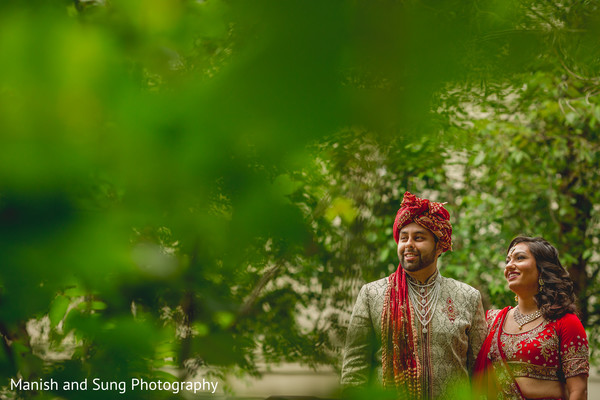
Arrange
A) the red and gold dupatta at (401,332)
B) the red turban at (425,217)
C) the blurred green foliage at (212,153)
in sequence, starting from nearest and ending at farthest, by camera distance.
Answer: the blurred green foliage at (212,153)
the red and gold dupatta at (401,332)
the red turban at (425,217)

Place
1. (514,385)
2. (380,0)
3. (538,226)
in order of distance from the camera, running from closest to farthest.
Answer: (380,0), (514,385), (538,226)

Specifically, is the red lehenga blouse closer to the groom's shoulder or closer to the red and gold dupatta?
the groom's shoulder

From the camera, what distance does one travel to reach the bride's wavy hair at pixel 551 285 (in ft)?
5.65

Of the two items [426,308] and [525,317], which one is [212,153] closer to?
[426,308]

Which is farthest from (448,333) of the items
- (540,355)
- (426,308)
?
(540,355)

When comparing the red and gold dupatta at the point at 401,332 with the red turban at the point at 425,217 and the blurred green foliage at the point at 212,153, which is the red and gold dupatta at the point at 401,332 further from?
the blurred green foliage at the point at 212,153

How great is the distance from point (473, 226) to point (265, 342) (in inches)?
121

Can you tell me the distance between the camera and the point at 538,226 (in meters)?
3.08

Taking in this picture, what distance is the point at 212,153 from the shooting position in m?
0.17

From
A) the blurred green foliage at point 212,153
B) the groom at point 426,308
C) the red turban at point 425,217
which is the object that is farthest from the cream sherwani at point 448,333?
the blurred green foliage at point 212,153

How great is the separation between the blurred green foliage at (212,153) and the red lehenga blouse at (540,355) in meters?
1.56

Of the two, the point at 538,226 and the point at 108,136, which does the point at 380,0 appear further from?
the point at 538,226

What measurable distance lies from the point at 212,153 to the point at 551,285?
1763 mm

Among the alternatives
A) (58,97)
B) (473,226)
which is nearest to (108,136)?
(58,97)
